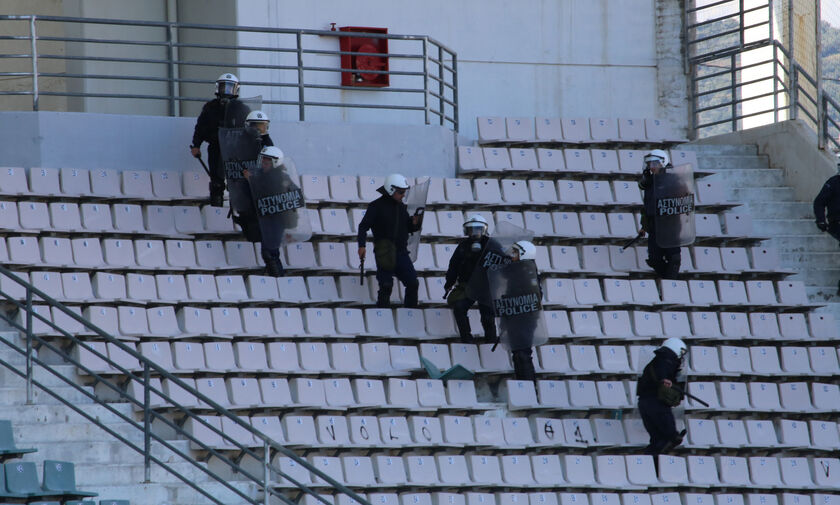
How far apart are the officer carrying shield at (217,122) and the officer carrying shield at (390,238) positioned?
4.34 feet

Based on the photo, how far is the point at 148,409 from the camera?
31.0 feet

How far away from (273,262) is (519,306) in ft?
6.62

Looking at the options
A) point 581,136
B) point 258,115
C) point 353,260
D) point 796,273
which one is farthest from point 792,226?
point 258,115

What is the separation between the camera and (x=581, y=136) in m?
14.8

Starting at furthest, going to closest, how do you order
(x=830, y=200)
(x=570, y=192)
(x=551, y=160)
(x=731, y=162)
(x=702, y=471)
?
(x=731, y=162) → (x=551, y=160) → (x=570, y=192) → (x=830, y=200) → (x=702, y=471)

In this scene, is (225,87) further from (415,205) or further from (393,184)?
(415,205)

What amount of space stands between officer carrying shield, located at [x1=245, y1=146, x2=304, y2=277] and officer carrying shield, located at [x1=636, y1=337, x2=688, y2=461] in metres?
3.09

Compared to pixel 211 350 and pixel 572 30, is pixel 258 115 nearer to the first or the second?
pixel 211 350

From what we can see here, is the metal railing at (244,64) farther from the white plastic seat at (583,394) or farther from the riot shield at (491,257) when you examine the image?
the white plastic seat at (583,394)

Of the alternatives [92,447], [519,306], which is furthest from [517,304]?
[92,447]

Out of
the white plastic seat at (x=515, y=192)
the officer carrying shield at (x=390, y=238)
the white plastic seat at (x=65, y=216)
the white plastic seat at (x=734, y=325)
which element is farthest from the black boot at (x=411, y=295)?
the white plastic seat at (x=734, y=325)

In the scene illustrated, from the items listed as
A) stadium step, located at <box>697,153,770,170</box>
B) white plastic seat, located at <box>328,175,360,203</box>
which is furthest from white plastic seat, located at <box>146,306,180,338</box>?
stadium step, located at <box>697,153,770,170</box>

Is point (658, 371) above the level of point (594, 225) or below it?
below

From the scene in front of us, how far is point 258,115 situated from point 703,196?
463 cm
